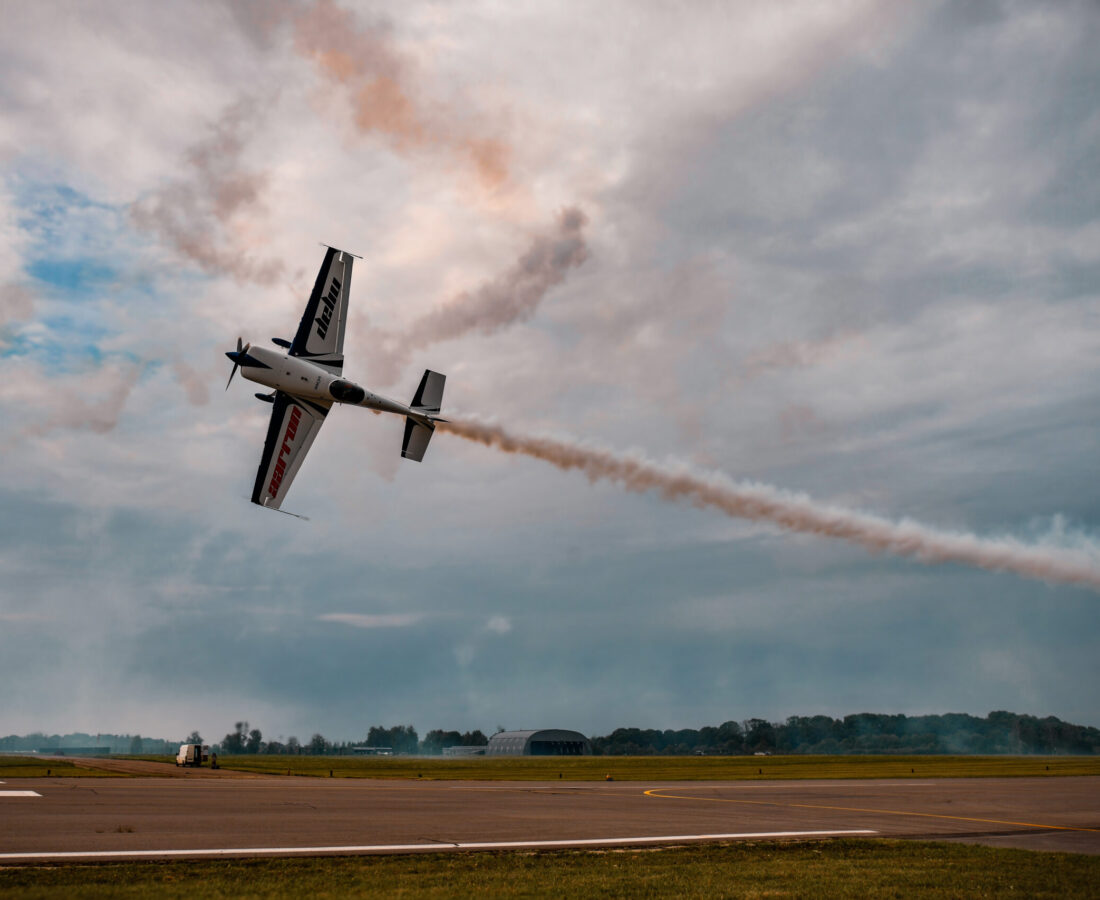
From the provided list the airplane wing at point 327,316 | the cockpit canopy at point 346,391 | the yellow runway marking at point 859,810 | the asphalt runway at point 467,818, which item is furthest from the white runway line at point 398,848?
the airplane wing at point 327,316

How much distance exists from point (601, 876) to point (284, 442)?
35101 mm

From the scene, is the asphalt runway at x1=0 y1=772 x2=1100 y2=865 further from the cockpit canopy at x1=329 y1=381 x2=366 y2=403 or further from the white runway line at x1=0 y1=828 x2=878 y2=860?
the cockpit canopy at x1=329 y1=381 x2=366 y2=403

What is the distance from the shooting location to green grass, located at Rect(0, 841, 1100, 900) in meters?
13.1

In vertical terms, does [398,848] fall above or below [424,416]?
below

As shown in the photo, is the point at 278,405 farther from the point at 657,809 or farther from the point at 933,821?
the point at 933,821

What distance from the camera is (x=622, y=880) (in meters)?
14.4

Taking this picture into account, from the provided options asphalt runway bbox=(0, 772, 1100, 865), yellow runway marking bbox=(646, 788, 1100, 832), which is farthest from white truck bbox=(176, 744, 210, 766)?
yellow runway marking bbox=(646, 788, 1100, 832)

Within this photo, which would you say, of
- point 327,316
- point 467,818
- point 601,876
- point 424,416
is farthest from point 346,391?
point 601,876

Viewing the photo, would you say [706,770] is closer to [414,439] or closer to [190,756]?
[414,439]

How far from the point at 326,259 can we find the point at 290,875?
127 ft

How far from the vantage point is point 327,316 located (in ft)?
153

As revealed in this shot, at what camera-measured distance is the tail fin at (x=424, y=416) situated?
45812mm

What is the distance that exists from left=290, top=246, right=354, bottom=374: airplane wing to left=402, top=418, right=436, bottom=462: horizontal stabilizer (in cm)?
507

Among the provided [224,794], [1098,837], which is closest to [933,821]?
[1098,837]
